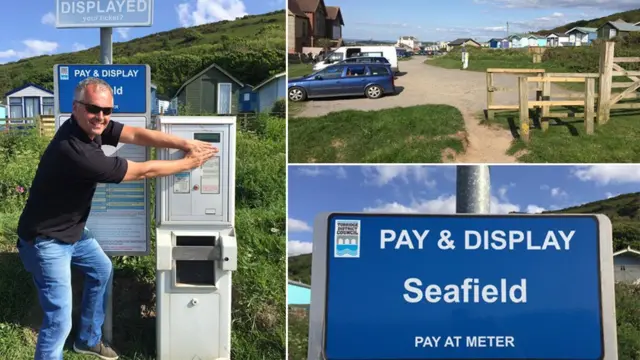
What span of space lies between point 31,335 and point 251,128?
11319 millimetres

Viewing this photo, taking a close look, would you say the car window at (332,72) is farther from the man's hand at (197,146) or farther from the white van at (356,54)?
the man's hand at (197,146)

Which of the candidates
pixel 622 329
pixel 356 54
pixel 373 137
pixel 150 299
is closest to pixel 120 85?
pixel 150 299

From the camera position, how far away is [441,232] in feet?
5.90

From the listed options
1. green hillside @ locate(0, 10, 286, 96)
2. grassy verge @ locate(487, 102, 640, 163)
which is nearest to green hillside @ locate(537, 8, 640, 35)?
grassy verge @ locate(487, 102, 640, 163)

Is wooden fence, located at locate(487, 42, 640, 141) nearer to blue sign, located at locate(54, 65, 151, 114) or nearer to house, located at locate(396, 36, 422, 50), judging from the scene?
house, located at locate(396, 36, 422, 50)

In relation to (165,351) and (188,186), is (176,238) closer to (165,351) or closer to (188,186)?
(188,186)

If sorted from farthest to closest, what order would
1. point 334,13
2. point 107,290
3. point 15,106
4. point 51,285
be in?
point 15,106 → point 334,13 → point 107,290 → point 51,285

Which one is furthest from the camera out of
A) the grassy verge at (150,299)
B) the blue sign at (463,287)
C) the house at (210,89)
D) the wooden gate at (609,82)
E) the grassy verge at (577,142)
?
the house at (210,89)

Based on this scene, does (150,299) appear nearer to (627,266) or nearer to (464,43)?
(464,43)

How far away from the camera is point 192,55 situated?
43000mm

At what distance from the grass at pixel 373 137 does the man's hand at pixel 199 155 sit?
5.13 ft

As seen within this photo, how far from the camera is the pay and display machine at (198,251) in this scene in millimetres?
3953

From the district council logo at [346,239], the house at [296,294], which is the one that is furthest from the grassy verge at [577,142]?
the district council logo at [346,239]

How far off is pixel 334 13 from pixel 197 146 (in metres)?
2.17
